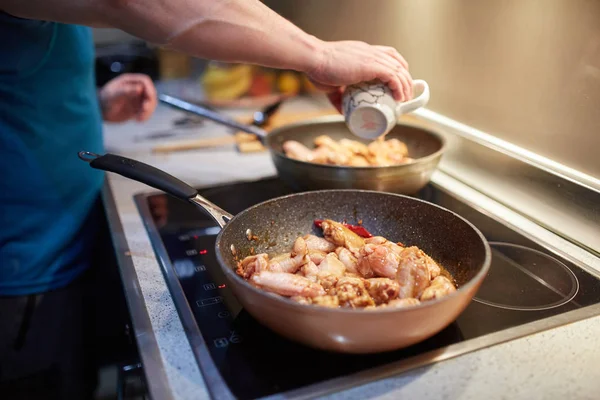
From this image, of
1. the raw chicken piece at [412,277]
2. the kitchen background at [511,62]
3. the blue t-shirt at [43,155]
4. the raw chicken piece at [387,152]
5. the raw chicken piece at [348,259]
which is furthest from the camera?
the raw chicken piece at [387,152]

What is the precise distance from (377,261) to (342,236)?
0.10 metres

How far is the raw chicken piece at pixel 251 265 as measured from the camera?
75 centimetres

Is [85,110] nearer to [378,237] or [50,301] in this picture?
[50,301]

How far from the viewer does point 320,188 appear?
1034mm

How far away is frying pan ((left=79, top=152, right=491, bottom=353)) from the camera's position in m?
0.58

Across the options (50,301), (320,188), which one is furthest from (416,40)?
(50,301)

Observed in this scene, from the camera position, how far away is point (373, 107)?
92 centimetres

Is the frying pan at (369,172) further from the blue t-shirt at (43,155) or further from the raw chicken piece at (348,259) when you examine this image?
the blue t-shirt at (43,155)

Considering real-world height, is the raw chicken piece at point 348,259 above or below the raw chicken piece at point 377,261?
below

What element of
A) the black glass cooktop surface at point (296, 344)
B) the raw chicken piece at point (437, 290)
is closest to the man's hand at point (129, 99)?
the black glass cooktop surface at point (296, 344)

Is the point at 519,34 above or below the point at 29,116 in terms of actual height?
above

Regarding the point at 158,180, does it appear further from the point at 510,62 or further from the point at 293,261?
the point at 510,62

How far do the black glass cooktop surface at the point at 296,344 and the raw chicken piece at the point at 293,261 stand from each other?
8cm

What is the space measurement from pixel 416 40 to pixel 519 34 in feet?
1.07
